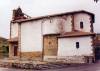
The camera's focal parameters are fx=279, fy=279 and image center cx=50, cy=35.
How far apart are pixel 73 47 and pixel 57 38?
3491 mm

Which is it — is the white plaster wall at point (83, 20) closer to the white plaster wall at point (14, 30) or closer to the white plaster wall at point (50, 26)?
the white plaster wall at point (50, 26)

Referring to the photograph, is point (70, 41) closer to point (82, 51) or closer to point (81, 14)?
point (82, 51)

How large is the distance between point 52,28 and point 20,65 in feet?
41.3

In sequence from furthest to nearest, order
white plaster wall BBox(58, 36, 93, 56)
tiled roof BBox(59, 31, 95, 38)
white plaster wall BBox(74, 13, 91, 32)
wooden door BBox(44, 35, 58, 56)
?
white plaster wall BBox(74, 13, 91, 32)
wooden door BBox(44, 35, 58, 56)
tiled roof BBox(59, 31, 95, 38)
white plaster wall BBox(58, 36, 93, 56)

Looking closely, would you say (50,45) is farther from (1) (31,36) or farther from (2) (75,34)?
(2) (75,34)

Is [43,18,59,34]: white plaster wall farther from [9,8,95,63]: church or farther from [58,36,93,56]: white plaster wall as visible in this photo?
[58,36,93,56]: white plaster wall

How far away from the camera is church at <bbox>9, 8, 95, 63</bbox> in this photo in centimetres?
3886

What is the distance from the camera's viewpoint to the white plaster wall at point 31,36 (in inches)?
1845

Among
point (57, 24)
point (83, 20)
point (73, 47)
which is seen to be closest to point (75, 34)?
point (73, 47)

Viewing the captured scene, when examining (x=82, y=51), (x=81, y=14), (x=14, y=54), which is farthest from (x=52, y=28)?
(x=14, y=54)

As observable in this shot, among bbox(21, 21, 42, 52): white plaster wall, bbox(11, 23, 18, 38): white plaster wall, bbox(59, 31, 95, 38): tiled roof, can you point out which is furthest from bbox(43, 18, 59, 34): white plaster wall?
bbox(11, 23, 18, 38): white plaster wall

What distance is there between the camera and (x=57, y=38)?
139 ft

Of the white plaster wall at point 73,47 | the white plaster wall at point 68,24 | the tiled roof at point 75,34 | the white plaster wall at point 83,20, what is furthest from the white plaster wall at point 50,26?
the white plaster wall at point 73,47

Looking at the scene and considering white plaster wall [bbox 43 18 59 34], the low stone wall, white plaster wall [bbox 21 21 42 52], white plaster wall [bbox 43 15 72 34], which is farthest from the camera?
white plaster wall [bbox 21 21 42 52]
